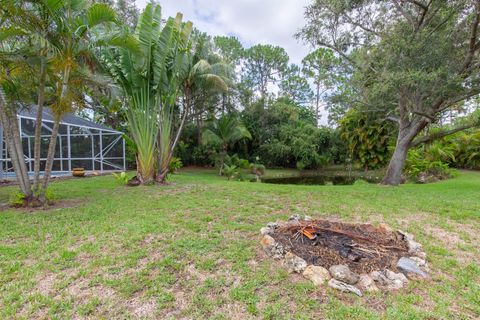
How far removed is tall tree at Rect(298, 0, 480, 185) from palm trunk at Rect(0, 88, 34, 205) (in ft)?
28.2

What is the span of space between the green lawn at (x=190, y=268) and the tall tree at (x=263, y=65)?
21922mm

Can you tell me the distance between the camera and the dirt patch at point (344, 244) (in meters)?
2.72

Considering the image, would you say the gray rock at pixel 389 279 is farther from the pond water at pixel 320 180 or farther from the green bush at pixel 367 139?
the green bush at pixel 367 139

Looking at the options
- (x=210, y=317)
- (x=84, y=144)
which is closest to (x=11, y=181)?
(x=84, y=144)

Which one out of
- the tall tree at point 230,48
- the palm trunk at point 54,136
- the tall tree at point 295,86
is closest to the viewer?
the palm trunk at point 54,136

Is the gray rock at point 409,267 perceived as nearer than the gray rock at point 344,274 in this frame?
No

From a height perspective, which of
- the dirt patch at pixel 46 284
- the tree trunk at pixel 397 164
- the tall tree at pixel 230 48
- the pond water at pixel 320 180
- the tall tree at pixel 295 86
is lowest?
the pond water at pixel 320 180

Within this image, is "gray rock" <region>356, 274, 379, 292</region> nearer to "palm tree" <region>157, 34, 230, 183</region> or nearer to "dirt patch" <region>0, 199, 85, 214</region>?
"dirt patch" <region>0, 199, 85, 214</region>

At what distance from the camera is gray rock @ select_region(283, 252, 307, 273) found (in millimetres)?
2639

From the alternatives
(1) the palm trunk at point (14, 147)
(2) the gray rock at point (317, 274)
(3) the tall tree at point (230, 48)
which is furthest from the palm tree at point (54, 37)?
(3) the tall tree at point (230, 48)

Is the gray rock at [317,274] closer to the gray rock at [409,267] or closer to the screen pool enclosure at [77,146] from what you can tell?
the gray rock at [409,267]

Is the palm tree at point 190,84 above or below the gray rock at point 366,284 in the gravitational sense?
above

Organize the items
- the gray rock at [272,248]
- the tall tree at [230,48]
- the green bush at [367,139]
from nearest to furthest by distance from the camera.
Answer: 1. the gray rock at [272,248]
2. the green bush at [367,139]
3. the tall tree at [230,48]

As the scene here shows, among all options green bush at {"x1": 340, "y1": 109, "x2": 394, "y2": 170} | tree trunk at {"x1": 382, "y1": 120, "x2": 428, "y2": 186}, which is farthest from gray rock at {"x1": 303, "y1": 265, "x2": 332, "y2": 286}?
green bush at {"x1": 340, "y1": 109, "x2": 394, "y2": 170}
